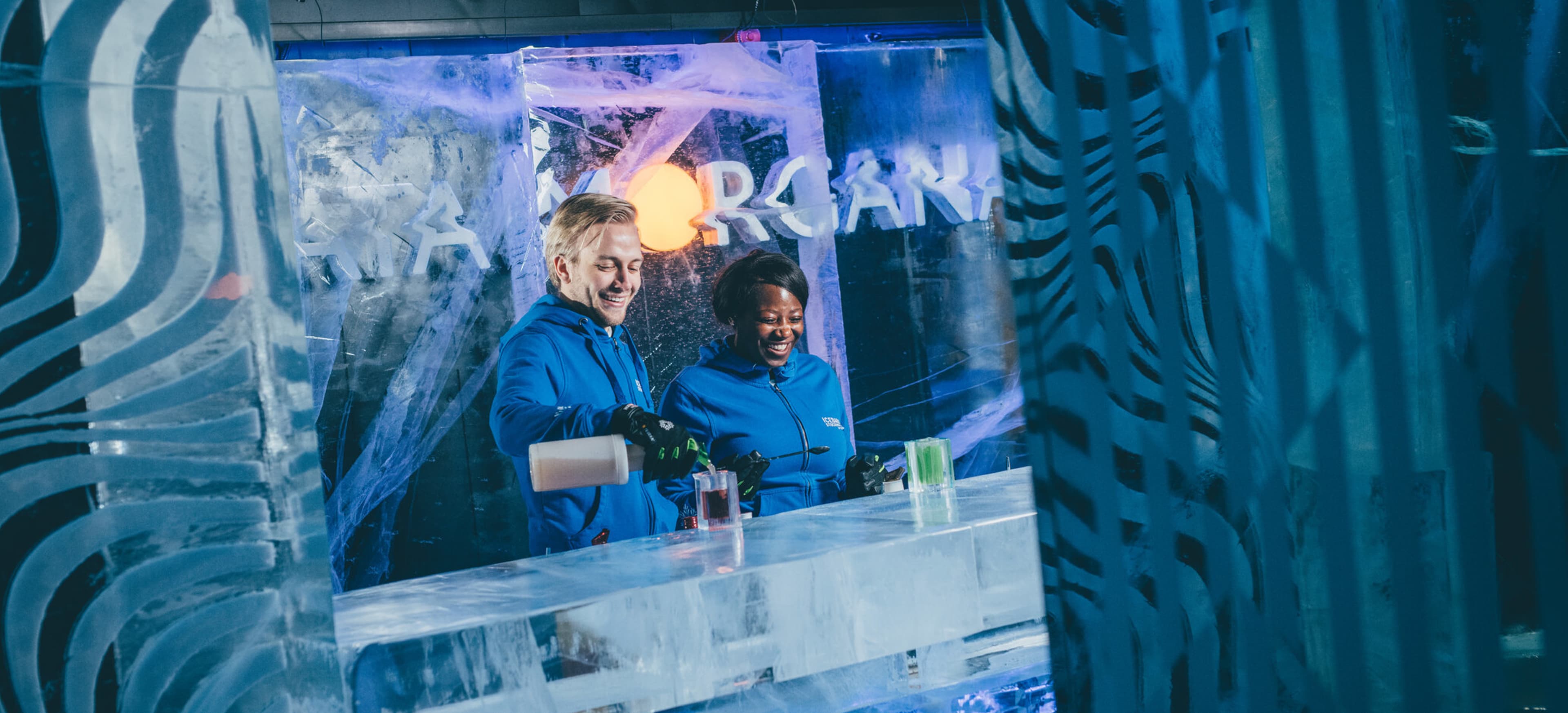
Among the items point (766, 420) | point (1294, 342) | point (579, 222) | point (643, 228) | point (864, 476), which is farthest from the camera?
point (643, 228)

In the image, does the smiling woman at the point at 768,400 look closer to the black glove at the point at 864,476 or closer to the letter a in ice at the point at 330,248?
the black glove at the point at 864,476

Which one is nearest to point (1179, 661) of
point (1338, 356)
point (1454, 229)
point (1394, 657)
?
point (1394, 657)

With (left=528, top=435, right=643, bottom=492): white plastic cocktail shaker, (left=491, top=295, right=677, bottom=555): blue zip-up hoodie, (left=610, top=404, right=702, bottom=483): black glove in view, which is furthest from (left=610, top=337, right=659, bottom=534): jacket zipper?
(left=528, top=435, right=643, bottom=492): white plastic cocktail shaker

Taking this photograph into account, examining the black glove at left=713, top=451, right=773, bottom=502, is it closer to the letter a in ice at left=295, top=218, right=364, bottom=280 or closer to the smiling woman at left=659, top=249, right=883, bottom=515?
the smiling woman at left=659, top=249, right=883, bottom=515

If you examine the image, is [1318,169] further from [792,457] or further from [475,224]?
[475,224]

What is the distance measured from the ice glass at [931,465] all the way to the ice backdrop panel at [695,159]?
1.73m

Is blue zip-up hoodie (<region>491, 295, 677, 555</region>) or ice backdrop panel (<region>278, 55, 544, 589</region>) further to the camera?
ice backdrop panel (<region>278, 55, 544, 589</region>)

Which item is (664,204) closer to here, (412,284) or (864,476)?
(412,284)

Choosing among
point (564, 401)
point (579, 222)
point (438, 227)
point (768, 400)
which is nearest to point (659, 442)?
point (564, 401)

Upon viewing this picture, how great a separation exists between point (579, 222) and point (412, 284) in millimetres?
658

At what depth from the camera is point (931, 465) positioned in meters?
2.49

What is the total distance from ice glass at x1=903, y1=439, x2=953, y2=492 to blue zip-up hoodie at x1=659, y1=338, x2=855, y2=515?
2.86ft

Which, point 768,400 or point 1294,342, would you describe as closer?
point 1294,342

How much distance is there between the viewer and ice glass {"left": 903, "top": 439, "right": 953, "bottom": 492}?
2.48 metres
